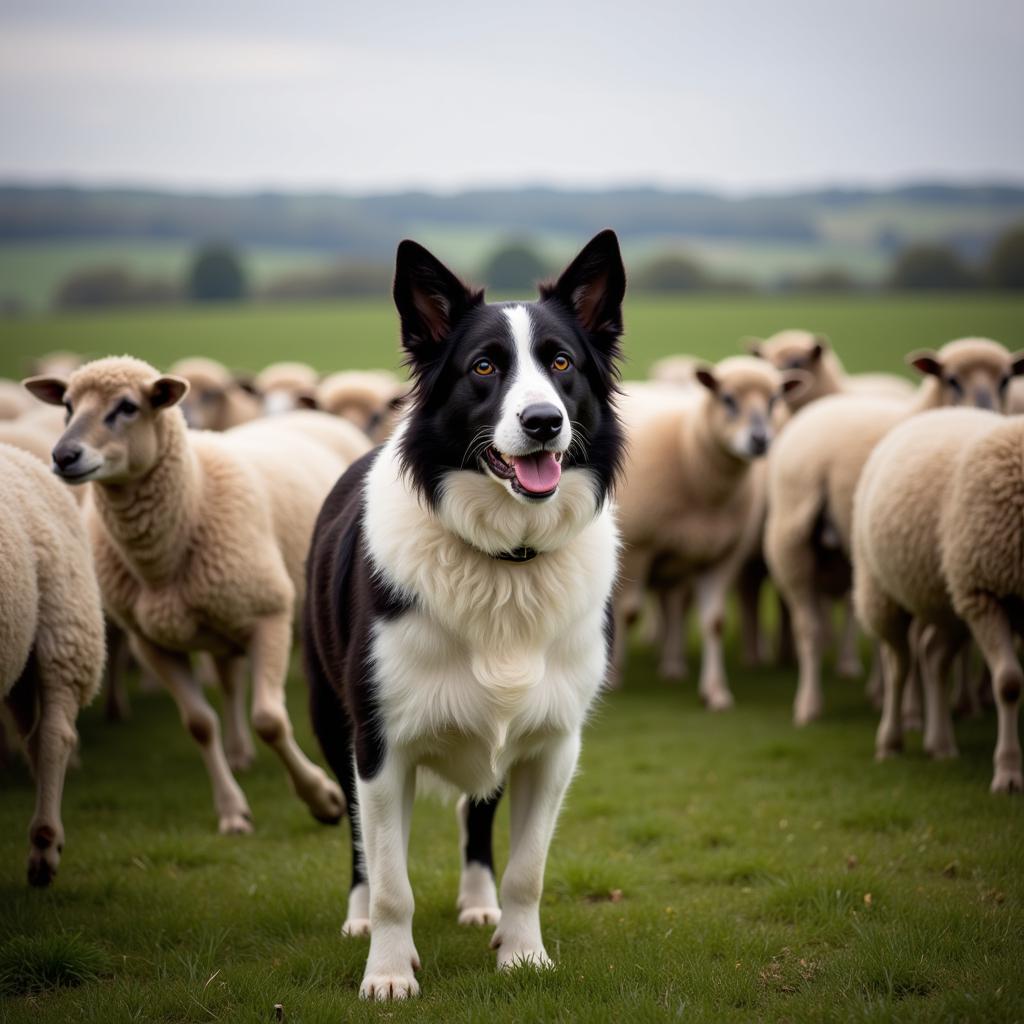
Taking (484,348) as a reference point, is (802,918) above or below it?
below

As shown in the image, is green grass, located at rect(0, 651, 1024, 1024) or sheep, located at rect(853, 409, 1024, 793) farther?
sheep, located at rect(853, 409, 1024, 793)

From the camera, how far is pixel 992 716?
8.48 metres

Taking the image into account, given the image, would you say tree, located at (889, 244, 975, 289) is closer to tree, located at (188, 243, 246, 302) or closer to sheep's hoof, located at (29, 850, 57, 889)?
tree, located at (188, 243, 246, 302)

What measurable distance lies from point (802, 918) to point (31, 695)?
3.34 metres

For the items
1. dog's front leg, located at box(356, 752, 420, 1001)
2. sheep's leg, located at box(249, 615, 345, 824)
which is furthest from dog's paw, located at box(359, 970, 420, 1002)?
sheep's leg, located at box(249, 615, 345, 824)

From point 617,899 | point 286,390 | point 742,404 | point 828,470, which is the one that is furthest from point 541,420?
point 286,390

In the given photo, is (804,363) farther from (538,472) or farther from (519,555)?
(538,472)

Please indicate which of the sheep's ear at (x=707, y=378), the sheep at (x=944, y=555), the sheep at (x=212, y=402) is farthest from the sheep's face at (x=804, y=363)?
the sheep at (x=212, y=402)

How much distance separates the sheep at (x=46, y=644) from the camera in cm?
501

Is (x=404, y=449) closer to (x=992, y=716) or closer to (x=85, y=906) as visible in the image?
(x=85, y=906)

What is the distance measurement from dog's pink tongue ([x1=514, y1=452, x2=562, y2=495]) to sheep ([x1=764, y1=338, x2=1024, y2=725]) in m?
4.90

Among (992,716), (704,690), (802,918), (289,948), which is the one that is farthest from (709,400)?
(289,948)

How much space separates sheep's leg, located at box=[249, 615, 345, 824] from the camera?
618cm

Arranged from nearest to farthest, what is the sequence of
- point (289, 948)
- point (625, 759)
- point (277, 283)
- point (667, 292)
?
point (289, 948) → point (625, 759) → point (667, 292) → point (277, 283)
